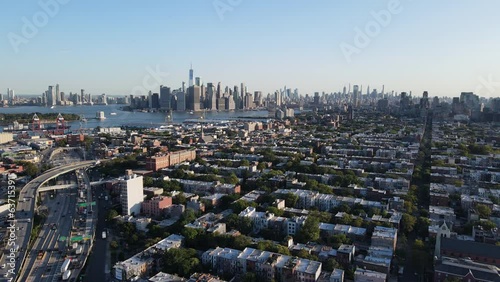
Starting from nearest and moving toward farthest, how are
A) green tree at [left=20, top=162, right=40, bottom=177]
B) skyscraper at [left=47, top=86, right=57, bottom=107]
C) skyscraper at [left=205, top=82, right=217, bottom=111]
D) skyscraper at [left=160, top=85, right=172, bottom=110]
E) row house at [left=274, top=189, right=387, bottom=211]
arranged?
row house at [left=274, top=189, right=387, bottom=211] → green tree at [left=20, top=162, right=40, bottom=177] → skyscraper at [left=160, top=85, right=172, bottom=110] → skyscraper at [left=205, top=82, right=217, bottom=111] → skyscraper at [left=47, top=86, right=57, bottom=107]

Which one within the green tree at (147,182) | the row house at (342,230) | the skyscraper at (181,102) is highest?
the skyscraper at (181,102)

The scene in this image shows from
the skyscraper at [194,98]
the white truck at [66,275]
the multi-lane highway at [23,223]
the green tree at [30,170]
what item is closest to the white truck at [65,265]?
the white truck at [66,275]

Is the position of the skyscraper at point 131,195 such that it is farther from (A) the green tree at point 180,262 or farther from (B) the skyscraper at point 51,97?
(B) the skyscraper at point 51,97

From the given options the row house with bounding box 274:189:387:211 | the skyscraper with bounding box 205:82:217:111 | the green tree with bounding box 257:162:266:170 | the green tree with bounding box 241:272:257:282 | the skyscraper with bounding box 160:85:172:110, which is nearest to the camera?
the green tree with bounding box 241:272:257:282

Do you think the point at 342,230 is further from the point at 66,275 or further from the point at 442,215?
the point at 66,275

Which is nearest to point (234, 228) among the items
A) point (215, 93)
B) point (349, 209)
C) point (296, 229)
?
point (296, 229)

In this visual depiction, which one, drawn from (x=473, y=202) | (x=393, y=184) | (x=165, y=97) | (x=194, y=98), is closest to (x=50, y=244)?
(x=393, y=184)

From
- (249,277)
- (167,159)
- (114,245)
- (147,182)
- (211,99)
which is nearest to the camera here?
(249,277)

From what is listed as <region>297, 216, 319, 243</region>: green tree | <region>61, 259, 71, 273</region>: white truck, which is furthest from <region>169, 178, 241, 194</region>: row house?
<region>61, 259, 71, 273</region>: white truck

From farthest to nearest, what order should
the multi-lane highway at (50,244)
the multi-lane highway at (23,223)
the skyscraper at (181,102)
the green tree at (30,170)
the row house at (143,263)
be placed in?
the skyscraper at (181,102) → the green tree at (30,170) → the multi-lane highway at (50,244) → the multi-lane highway at (23,223) → the row house at (143,263)

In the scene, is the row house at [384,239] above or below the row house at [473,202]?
below

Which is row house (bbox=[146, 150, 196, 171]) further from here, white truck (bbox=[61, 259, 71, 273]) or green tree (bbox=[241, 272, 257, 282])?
green tree (bbox=[241, 272, 257, 282])
